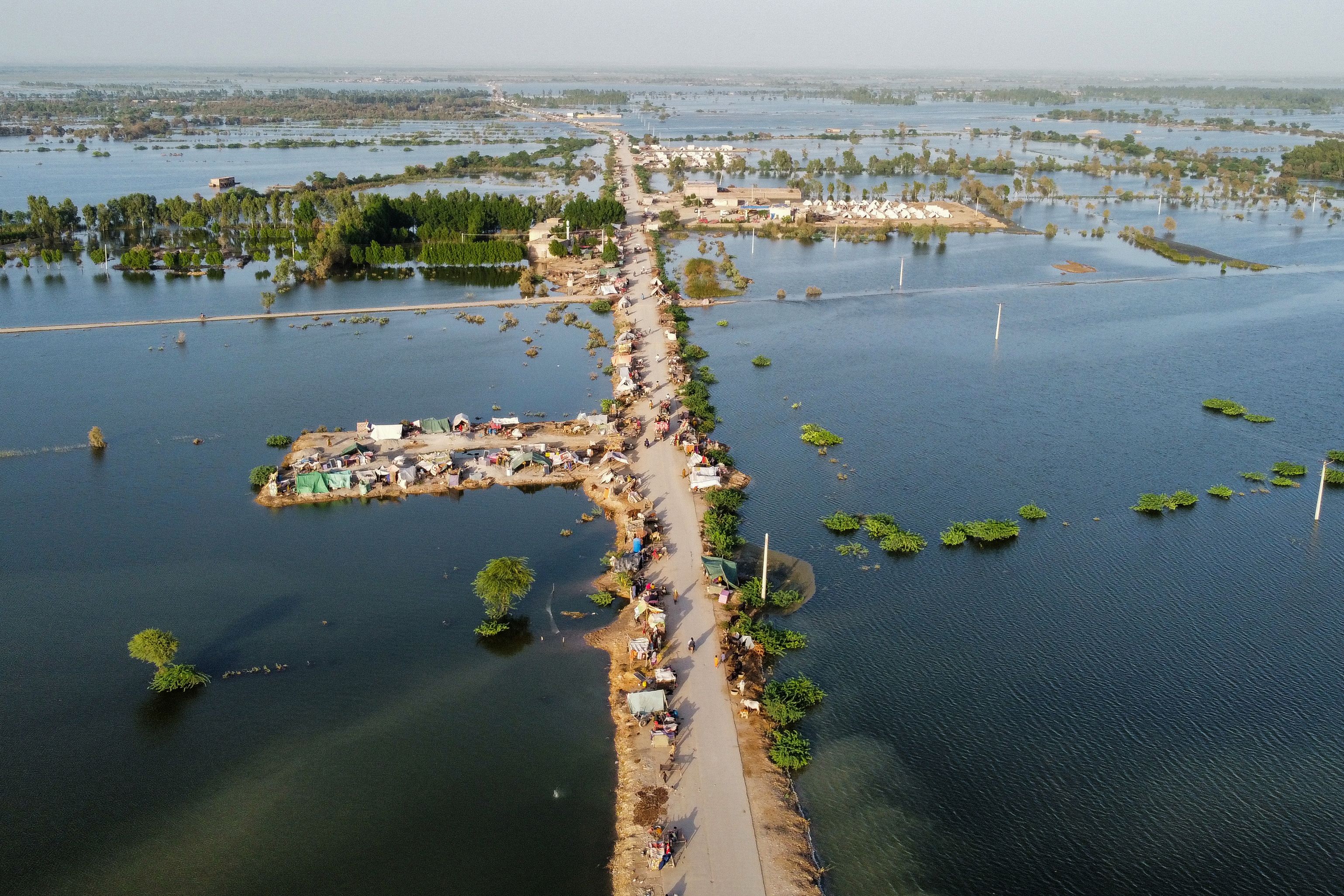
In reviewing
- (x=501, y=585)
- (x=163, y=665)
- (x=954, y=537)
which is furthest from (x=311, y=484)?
(x=954, y=537)

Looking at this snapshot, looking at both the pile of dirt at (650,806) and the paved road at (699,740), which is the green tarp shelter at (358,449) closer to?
the paved road at (699,740)

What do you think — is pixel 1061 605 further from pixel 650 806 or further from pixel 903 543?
pixel 650 806

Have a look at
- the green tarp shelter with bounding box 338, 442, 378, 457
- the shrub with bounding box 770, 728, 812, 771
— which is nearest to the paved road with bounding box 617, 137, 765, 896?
the shrub with bounding box 770, 728, 812, 771

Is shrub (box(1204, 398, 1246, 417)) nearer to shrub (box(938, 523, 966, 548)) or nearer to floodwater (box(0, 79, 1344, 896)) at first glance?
floodwater (box(0, 79, 1344, 896))

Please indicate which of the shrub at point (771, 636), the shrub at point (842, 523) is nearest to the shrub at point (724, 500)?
the shrub at point (842, 523)

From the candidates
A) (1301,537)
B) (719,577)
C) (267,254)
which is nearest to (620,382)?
(719,577)
